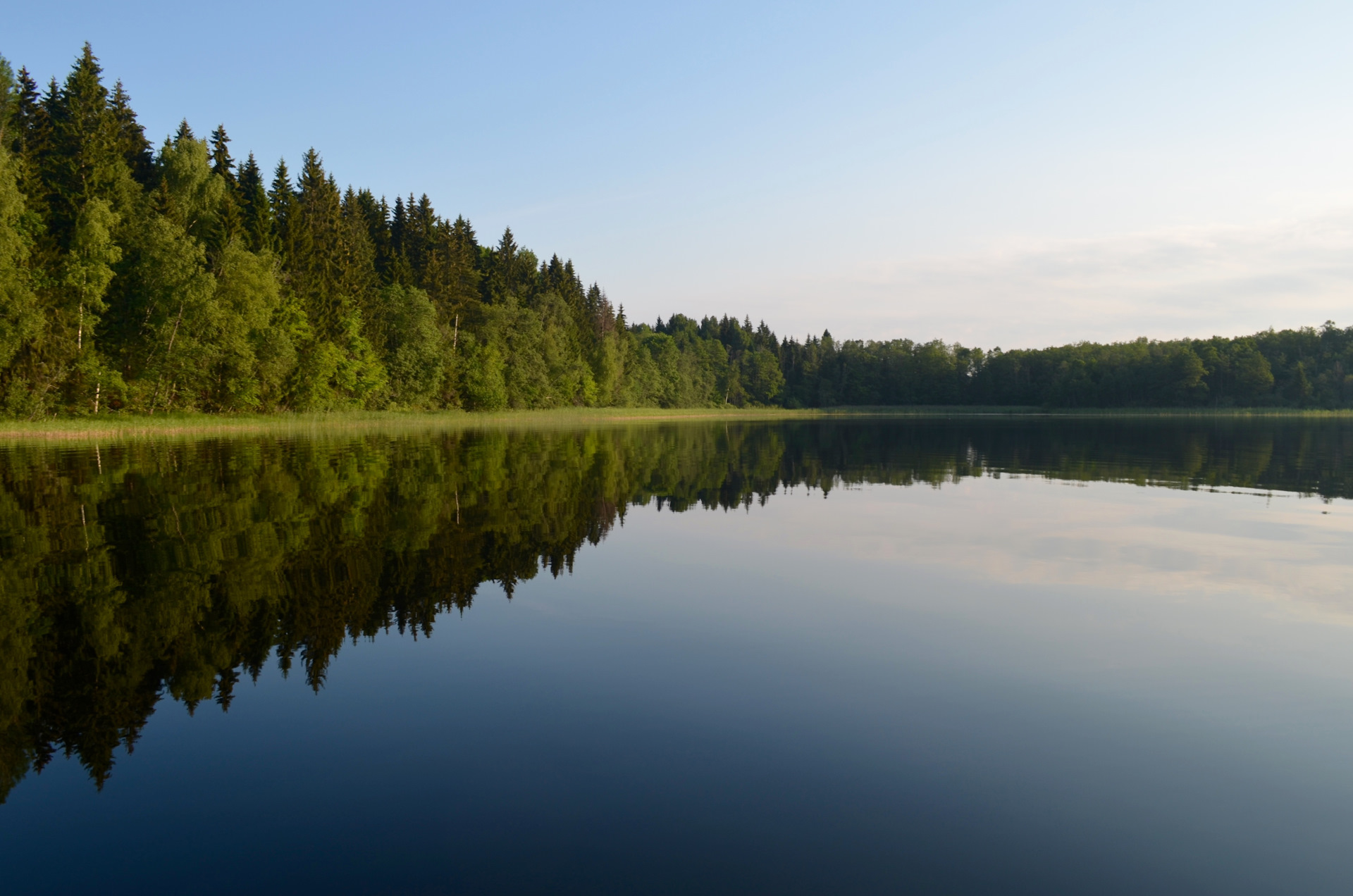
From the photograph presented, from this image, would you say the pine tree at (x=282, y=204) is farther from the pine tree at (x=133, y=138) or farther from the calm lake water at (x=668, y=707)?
the calm lake water at (x=668, y=707)

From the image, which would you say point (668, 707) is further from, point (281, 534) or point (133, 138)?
point (133, 138)

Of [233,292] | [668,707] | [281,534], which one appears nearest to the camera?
[668,707]

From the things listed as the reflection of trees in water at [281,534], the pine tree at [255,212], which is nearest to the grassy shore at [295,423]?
the reflection of trees in water at [281,534]

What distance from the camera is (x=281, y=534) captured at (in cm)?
1445

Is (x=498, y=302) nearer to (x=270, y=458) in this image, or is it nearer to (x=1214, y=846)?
(x=270, y=458)

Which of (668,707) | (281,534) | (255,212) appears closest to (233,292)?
(255,212)

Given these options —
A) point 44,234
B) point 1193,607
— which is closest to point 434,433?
point 44,234

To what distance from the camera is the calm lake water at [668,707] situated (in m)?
4.63

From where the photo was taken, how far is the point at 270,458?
31.5 meters

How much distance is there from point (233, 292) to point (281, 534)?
49588 mm

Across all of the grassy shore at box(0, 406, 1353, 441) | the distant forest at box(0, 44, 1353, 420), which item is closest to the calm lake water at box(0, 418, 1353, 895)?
the grassy shore at box(0, 406, 1353, 441)

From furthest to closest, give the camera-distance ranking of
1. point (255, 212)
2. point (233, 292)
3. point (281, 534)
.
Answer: point (255, 212) → point (233, 292) → point (281, 534)

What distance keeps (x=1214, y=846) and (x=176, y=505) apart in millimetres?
19708

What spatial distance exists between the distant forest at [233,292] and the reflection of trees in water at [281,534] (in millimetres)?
15810
